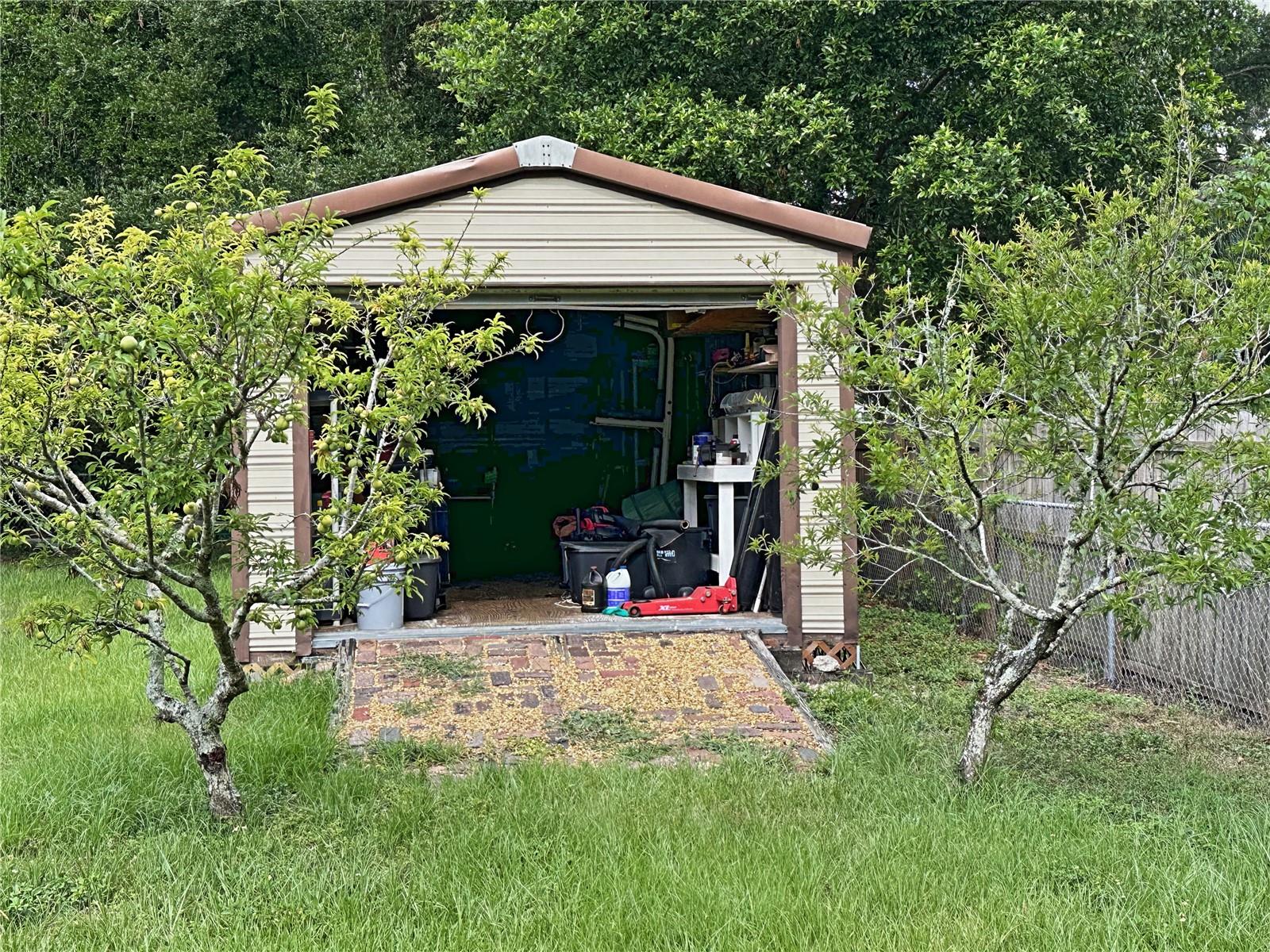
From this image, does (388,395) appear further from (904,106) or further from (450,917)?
(904,106)

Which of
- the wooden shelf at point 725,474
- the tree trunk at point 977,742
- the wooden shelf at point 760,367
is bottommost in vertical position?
the tree trunk at point 977,742

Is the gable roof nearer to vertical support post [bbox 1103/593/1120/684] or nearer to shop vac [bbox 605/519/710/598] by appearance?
shop vac [bbox 605/519/710/598]

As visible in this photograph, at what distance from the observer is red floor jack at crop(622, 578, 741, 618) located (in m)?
7.91

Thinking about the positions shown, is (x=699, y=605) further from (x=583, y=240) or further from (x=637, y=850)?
(x=637, y=850)

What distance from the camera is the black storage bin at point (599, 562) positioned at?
8.44m

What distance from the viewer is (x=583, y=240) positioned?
731 centimetres

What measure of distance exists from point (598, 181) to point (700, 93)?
4821mm

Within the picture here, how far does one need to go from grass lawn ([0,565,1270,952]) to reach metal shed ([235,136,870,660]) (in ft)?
6.15

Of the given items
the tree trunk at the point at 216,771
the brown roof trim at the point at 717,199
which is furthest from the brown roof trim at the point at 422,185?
the tree trunk at the point at 216,771

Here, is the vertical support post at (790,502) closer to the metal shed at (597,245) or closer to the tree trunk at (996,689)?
the metal shed at (597,245)

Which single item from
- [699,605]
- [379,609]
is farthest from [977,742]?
[379,609]

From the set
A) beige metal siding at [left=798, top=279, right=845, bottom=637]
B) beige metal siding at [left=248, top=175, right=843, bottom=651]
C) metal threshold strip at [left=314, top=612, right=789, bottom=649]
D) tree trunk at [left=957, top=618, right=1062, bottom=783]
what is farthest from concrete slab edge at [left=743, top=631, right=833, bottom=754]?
tree trunk at [left=957, top=618, right=1062, bottom=783]

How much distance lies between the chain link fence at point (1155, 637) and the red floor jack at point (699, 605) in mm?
1133

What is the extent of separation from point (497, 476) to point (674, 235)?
476 cm
